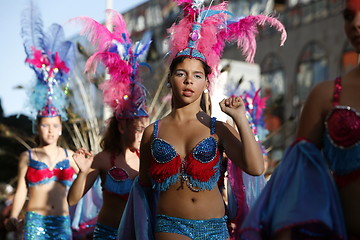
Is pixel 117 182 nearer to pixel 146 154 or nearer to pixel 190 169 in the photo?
pixel 146 154


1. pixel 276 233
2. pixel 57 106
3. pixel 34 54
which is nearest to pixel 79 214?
pixel 57 106

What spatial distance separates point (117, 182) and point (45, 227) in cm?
153

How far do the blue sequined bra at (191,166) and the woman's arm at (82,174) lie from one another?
121 centimetres

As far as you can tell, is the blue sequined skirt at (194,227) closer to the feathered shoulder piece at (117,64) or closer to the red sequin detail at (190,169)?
the red sequin detail at (190,169)

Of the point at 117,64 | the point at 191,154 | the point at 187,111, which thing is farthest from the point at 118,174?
the point at 191,154

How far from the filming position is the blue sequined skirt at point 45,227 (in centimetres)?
632

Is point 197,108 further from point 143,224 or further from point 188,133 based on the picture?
point 143,224

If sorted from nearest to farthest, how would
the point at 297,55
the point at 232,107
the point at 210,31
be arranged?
the point at 232,107 < the point at 210,31 < the point at 297,55

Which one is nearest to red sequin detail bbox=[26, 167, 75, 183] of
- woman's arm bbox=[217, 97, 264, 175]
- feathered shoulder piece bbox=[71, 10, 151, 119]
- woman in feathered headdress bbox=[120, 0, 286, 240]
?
feathered shoulder piece bbox=[71, 10, 151, 119]

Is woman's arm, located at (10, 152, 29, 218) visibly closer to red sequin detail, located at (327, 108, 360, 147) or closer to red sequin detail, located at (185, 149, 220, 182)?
red sequin detail, located at (185, 149, 220, 182)

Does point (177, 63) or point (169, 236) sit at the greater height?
point (177, 63)

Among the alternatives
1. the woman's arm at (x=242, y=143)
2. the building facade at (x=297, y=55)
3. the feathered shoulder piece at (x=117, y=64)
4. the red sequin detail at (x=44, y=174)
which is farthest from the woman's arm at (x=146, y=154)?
the building facade at (x=297, y=55)

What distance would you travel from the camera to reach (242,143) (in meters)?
3.52

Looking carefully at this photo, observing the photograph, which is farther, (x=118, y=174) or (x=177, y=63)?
(x=118, y=174)
